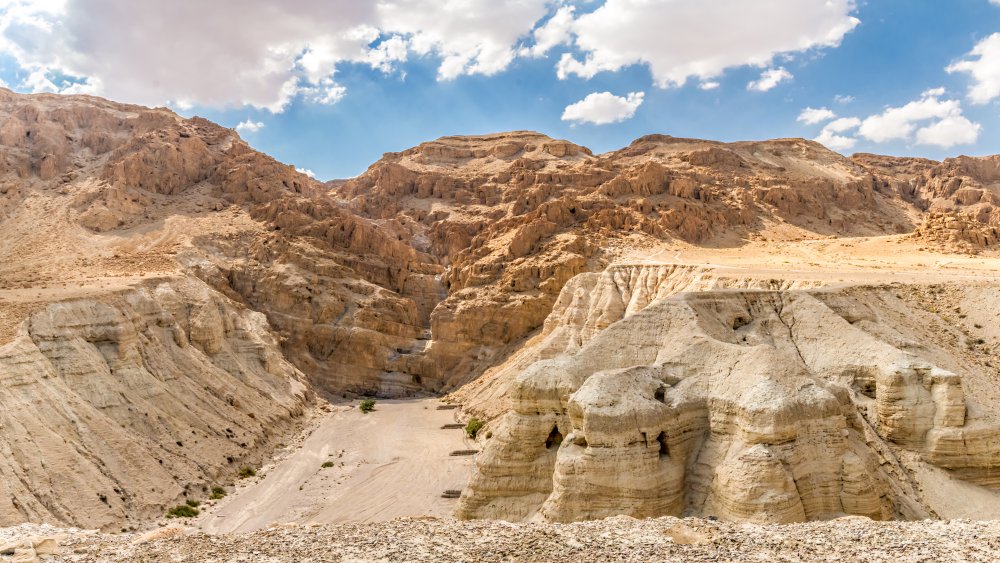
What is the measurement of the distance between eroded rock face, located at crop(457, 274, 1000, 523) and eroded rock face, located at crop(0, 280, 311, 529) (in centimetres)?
1561

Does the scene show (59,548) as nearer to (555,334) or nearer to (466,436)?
(466,436)

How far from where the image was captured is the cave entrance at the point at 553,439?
2291 centimetres

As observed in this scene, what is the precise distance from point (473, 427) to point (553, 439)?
825 inches

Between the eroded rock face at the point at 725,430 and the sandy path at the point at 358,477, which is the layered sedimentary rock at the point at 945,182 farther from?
the sandy path at the point at 358,477

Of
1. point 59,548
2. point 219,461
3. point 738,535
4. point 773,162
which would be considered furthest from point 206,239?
point 773,162

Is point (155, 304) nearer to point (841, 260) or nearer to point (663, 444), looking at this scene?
point (663, 444)

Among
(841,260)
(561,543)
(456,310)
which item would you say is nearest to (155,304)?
(456,310)

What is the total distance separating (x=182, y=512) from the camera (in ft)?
95.1

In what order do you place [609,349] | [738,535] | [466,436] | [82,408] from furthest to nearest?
[466,436], [82,408], [609,349], [738,535]

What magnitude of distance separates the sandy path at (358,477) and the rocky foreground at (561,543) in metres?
12.4

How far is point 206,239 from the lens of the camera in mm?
63062

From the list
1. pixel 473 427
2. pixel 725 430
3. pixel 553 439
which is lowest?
pixel 473 427

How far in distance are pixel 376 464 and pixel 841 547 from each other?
30.5 metres

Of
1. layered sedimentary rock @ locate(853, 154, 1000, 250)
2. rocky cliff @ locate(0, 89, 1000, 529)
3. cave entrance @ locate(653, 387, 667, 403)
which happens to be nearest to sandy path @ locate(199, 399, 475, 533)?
rocky cliff @ locate(0, 89, 1000, 529)
